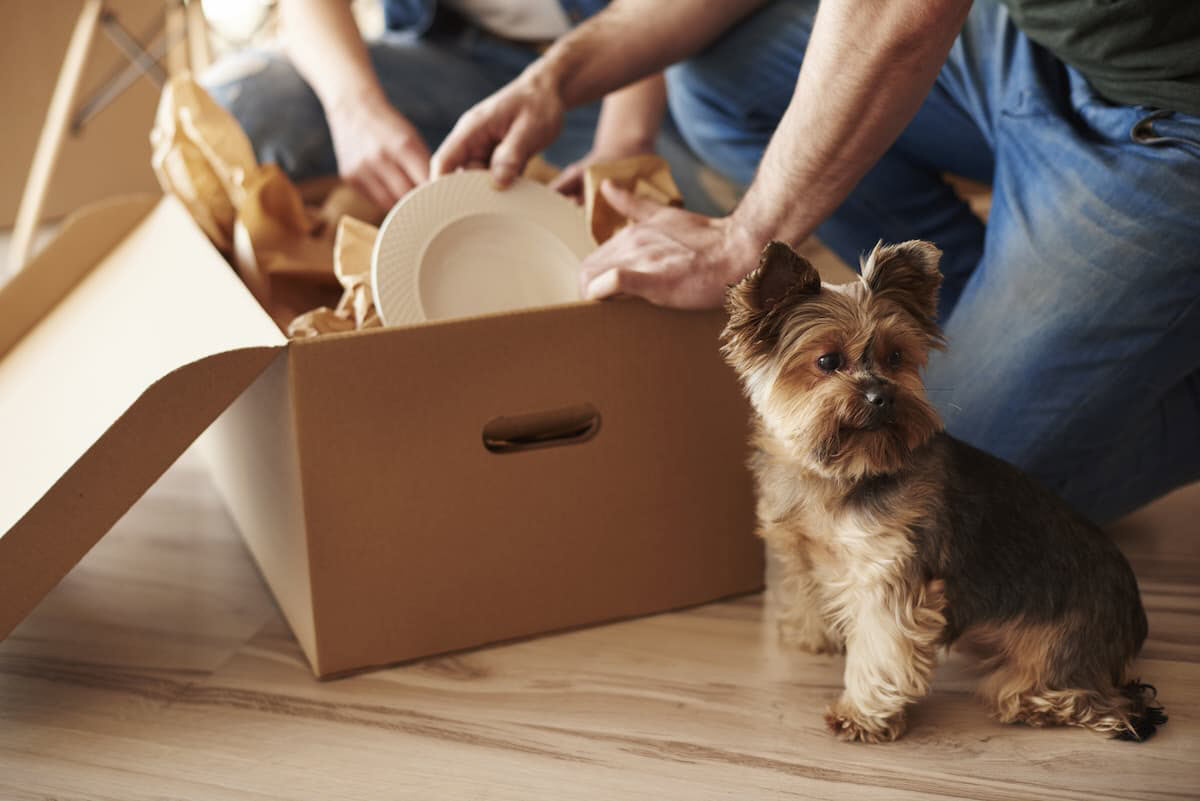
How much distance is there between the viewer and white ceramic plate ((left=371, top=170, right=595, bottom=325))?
1421 mm

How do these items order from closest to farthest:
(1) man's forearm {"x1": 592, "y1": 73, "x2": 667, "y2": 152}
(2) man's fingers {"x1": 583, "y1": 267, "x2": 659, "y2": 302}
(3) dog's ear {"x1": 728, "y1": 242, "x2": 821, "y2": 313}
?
(3) dog's ear {"x1": 728, "y1": 242, "x2": 821, "y2": 313} → (2) man's fingers {"x1": 583, "y1": 267, "x2": 659, "y2": 302} → (1) man's forearm {"x1": 592, "y1": 73, "x2": 667, "y2": 152}

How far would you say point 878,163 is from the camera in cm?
185

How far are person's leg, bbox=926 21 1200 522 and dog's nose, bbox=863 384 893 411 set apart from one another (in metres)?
0.43

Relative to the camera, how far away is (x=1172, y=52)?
127 centimetres

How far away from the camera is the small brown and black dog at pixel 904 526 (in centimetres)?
110

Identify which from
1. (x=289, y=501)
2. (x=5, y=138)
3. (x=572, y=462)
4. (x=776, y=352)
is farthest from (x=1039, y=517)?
(x=5, y=138)

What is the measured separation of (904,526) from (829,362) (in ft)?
0.63

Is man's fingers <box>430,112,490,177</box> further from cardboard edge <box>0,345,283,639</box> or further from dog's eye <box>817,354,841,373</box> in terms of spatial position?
dog's eye <box>817,354,841,373</box>

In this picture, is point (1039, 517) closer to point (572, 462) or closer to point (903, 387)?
point (903, 387)

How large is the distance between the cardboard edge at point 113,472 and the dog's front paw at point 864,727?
745mm

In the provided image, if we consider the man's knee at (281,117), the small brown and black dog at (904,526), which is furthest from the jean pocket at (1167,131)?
the man's knee at (281,117)

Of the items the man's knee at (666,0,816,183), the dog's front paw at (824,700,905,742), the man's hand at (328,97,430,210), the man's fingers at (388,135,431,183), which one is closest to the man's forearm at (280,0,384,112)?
the man's hand at (328,97,430,210)

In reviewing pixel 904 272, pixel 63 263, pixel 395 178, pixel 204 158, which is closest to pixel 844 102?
pixel 904 272

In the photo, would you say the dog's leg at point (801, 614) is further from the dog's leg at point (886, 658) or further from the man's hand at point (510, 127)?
the man's hand at point (510, 127)
